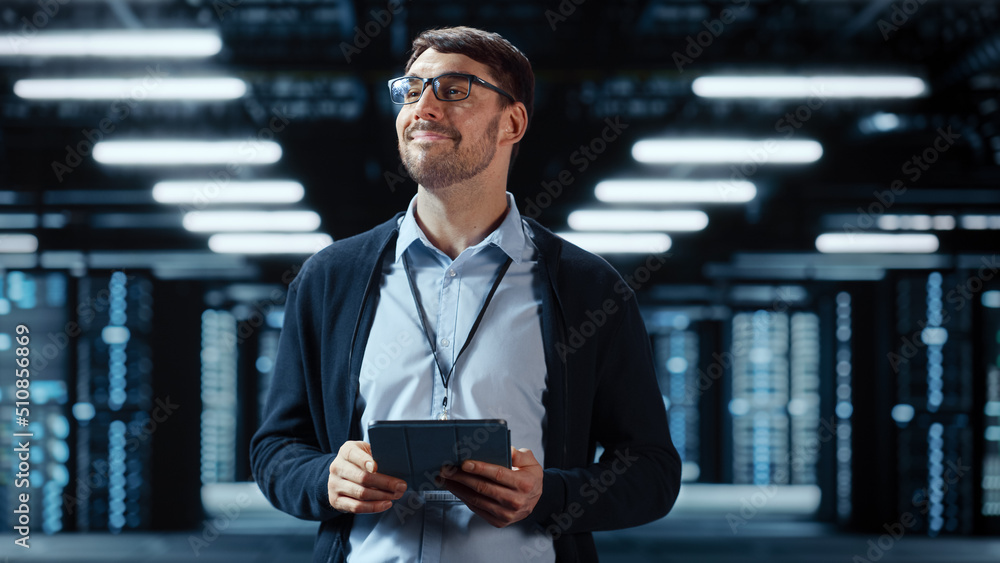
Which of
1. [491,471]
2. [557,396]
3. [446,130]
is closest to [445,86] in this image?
[446,130]

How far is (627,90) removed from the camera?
6.19 m

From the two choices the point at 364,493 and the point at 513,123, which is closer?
the point at 364,493

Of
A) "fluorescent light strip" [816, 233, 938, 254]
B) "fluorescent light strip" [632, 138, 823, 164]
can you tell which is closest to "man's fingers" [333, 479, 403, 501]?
"fluorescent light strip" [632, 138, 823, 164]

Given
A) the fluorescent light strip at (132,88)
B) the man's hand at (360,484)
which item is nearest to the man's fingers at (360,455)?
the man's hand at (360,484)

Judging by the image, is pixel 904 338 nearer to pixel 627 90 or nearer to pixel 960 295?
pixel 960 295

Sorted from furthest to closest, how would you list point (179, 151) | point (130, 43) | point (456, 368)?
point (179, 151) → point (130, 43) → point (456, 368)

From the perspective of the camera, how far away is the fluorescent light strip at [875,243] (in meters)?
8.76

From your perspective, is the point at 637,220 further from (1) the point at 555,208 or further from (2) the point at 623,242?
(1) the point at 555,208

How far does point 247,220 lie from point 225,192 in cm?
87

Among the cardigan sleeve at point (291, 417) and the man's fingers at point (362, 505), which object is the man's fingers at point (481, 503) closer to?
the man's fingers at point (362, 505)

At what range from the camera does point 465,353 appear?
57.4 inches

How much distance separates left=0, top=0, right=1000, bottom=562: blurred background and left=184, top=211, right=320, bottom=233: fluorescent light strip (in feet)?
0.13

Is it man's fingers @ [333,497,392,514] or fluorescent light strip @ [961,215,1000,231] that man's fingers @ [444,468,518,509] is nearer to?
man's fingers @ [333,497,392,514]

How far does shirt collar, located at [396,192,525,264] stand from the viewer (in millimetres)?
1562
